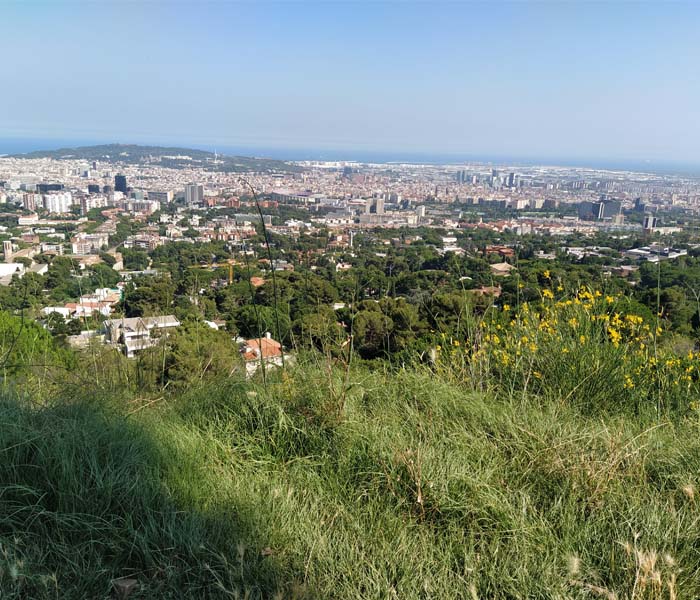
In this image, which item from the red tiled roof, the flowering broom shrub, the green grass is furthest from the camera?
the red tiled roof

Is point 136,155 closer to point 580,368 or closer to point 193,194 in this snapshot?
point 193,194

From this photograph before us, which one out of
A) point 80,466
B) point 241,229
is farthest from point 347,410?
point 241,229

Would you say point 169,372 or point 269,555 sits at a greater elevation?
point 269,555

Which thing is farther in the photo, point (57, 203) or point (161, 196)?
point (161, 196)

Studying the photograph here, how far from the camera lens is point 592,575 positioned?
4.25 ft

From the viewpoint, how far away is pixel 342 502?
1719 mm

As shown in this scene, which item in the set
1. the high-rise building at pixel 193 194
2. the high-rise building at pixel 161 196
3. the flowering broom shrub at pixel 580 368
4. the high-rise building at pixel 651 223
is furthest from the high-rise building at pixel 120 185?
the flowering broom shrub at pixel 580 368

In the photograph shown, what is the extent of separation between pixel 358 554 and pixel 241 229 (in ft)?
9.69

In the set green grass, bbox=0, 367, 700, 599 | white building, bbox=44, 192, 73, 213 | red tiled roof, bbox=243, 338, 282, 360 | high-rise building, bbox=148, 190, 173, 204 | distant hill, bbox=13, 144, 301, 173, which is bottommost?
white building, bbox=44, 192, 73, 213

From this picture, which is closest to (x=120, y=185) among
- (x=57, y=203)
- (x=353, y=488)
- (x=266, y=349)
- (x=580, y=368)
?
(x=57, y=203)

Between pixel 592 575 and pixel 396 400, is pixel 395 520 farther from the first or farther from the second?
pixel 396 400

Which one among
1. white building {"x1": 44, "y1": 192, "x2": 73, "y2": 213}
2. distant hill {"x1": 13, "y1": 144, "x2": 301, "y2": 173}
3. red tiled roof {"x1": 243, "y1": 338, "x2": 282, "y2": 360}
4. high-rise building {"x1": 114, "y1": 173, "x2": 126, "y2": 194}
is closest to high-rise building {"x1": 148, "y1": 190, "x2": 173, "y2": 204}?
high-rise building {"x1": 114, "y1": 173, "x2": 126, "y2": 194}

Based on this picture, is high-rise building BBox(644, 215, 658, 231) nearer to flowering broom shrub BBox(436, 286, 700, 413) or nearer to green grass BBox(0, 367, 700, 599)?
flowering broom shrub BBox(436, 286, 700, 413)

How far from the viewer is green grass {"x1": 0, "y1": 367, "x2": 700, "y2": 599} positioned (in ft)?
4.39
